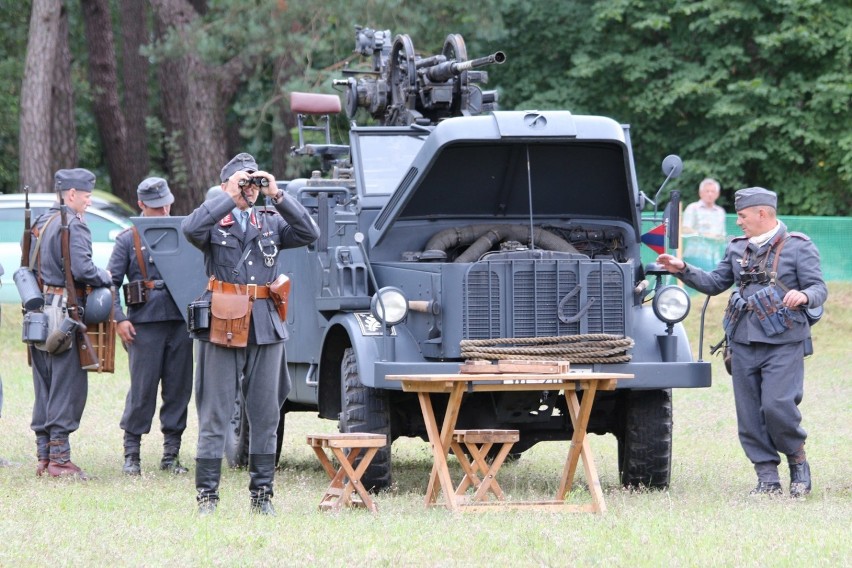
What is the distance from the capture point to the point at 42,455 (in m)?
9.99

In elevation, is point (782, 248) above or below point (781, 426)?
above

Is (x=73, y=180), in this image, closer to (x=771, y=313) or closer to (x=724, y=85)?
(x=771, y=313)

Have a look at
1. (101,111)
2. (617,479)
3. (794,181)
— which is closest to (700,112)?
(794,181)

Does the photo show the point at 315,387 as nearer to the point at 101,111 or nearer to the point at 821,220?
the point at 821,220

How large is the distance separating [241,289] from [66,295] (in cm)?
259

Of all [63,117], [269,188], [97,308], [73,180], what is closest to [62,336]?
[97,308]

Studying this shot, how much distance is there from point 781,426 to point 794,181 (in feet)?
61.1

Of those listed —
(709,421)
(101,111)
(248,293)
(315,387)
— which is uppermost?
(101,111)

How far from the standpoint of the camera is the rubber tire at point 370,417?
8.65 metres

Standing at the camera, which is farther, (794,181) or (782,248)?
(794,181)

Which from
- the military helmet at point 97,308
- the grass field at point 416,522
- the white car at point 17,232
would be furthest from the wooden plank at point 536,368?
the white car at point 17,232

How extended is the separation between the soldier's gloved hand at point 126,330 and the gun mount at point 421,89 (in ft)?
7.75

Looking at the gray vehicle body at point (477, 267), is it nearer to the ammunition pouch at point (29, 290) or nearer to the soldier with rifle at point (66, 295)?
the soldier with rifle at point (66, 295)

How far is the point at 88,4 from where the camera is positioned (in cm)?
2845
